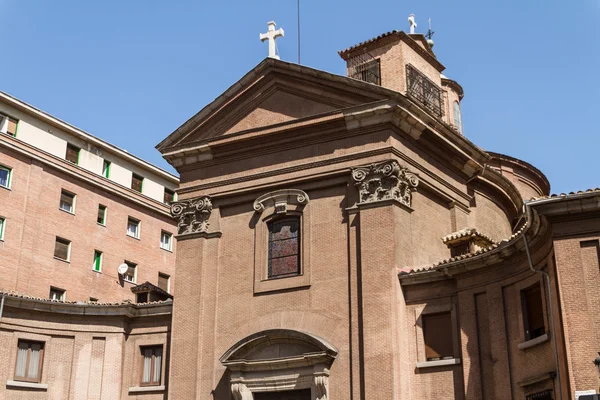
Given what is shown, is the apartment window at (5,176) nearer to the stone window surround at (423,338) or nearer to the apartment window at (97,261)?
the apartment window at (97,261)

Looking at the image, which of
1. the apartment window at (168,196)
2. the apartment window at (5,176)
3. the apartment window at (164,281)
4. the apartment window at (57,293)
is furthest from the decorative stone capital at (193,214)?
the apartment window at (168,196)

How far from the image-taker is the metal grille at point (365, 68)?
109 feet

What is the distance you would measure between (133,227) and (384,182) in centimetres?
2359

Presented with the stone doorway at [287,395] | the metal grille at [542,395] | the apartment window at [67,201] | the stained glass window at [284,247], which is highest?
the apartment window at [67,201]

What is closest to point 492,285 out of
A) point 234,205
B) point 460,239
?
point 460,239

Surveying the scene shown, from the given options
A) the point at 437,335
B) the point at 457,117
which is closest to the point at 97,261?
the point at 457,117

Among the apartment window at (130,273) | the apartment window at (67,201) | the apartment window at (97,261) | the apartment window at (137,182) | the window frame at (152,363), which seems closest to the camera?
the window frame at (152,363)

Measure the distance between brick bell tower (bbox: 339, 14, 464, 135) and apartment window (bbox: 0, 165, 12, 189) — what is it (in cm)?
1784

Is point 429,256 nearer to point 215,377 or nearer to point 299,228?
point 299,228

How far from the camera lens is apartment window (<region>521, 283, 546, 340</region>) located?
2378 centimetres

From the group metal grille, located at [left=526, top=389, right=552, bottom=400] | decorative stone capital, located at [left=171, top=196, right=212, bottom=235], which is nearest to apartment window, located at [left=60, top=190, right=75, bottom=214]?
decorative stone capital, located at [left=171, top=196, right=212, bottom=235]

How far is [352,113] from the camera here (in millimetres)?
29438

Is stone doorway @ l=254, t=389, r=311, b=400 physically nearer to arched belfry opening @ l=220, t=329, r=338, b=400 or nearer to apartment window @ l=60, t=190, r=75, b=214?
arched belfry opening @ l=220, t=329, r=338, b=400

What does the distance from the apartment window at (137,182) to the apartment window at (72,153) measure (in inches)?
165
